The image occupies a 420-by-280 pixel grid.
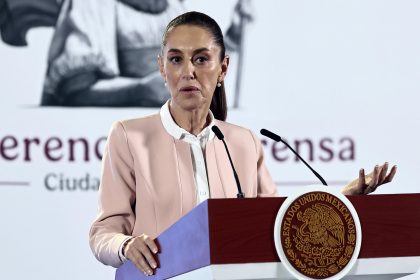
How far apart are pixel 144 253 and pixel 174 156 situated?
49 centimetres

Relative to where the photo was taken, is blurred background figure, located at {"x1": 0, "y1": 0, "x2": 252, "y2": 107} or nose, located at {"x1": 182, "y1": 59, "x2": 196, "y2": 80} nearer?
nose, located at {"x1": 182, "y1": 59, "x2": 196, "y2": 80}

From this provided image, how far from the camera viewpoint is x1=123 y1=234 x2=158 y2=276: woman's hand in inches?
70.7

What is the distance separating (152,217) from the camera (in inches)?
86.7

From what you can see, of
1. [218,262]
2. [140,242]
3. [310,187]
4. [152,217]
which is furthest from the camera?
[152,217]

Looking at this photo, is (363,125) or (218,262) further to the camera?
(363,125)

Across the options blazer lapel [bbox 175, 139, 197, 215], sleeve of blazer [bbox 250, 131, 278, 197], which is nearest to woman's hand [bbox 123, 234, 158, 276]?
blazer lapel [bbox 175, 139, 197, 215]

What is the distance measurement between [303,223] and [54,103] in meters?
1.89

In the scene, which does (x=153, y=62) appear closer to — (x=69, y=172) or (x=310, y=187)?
(x=69, y=172)

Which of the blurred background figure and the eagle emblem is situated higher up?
the blurred background figure

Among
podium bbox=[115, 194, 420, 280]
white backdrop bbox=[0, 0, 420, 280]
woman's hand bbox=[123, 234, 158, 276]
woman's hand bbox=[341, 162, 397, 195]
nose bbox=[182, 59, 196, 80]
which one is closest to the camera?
podium bbox=[115, 194, 420, 280]

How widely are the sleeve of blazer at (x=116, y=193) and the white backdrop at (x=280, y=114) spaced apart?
3.31ft

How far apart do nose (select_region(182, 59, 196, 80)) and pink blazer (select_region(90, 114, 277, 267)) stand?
20cm

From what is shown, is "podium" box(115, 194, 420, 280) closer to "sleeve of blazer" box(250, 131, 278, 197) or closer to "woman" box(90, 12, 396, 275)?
"woman" box(90, 12, 396, 275)

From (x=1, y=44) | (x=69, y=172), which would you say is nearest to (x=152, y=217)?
(x=69, y=172)
